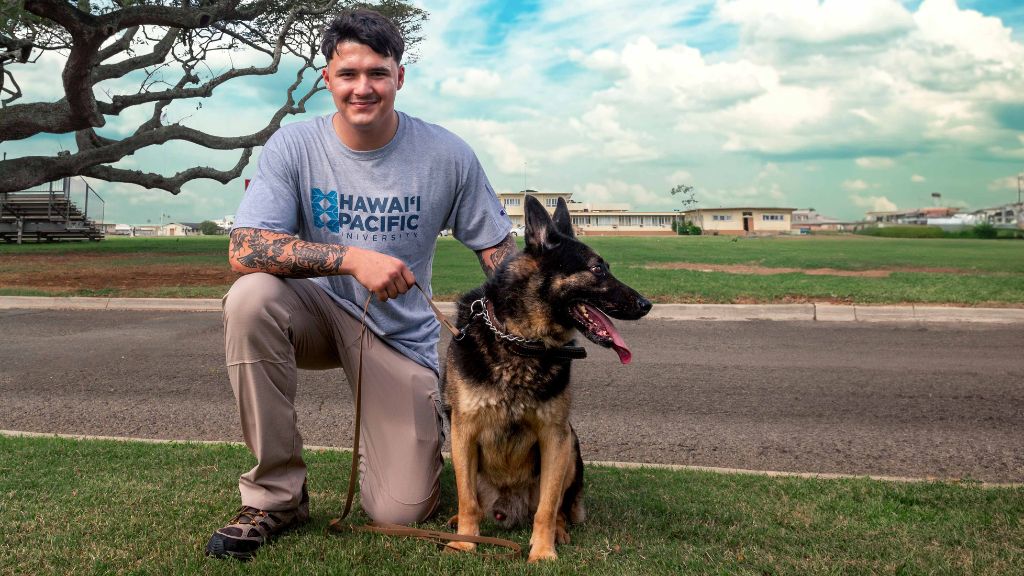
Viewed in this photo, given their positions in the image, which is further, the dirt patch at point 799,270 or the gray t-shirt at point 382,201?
the dirt patch at point 799,270

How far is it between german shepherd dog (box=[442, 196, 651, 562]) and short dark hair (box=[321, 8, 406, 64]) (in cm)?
119

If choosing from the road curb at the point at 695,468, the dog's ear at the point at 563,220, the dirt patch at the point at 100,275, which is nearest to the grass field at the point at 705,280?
the dirt patch at the point at 100,275

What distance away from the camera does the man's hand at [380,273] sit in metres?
3.20

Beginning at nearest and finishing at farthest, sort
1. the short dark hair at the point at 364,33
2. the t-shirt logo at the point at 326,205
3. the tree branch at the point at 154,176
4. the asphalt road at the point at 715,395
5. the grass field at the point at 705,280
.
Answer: the short dark hair at the point at 364,33, the t-shirt logo at the point at 326,205, the asphalt road at the point at 715,395, the grass field at the point at 705,280, the tree branch at the point at 154,176

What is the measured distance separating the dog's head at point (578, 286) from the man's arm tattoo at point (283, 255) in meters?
0.88

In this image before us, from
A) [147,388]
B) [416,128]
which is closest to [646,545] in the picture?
[416,128]

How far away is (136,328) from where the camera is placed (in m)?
10.3

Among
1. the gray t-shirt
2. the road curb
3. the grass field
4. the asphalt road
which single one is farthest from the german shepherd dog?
the grass field

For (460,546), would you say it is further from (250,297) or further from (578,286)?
(250,297)

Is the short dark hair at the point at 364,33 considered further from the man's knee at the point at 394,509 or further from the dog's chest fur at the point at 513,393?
the man's knee at the point at 394,509

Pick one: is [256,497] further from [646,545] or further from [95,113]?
[95,113]

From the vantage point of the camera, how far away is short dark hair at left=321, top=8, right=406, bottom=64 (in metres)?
3.62

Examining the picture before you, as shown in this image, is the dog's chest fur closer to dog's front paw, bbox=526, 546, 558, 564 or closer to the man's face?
dog's front paw, bbox=526, 546, 558, 564

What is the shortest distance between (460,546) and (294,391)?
109 cm
